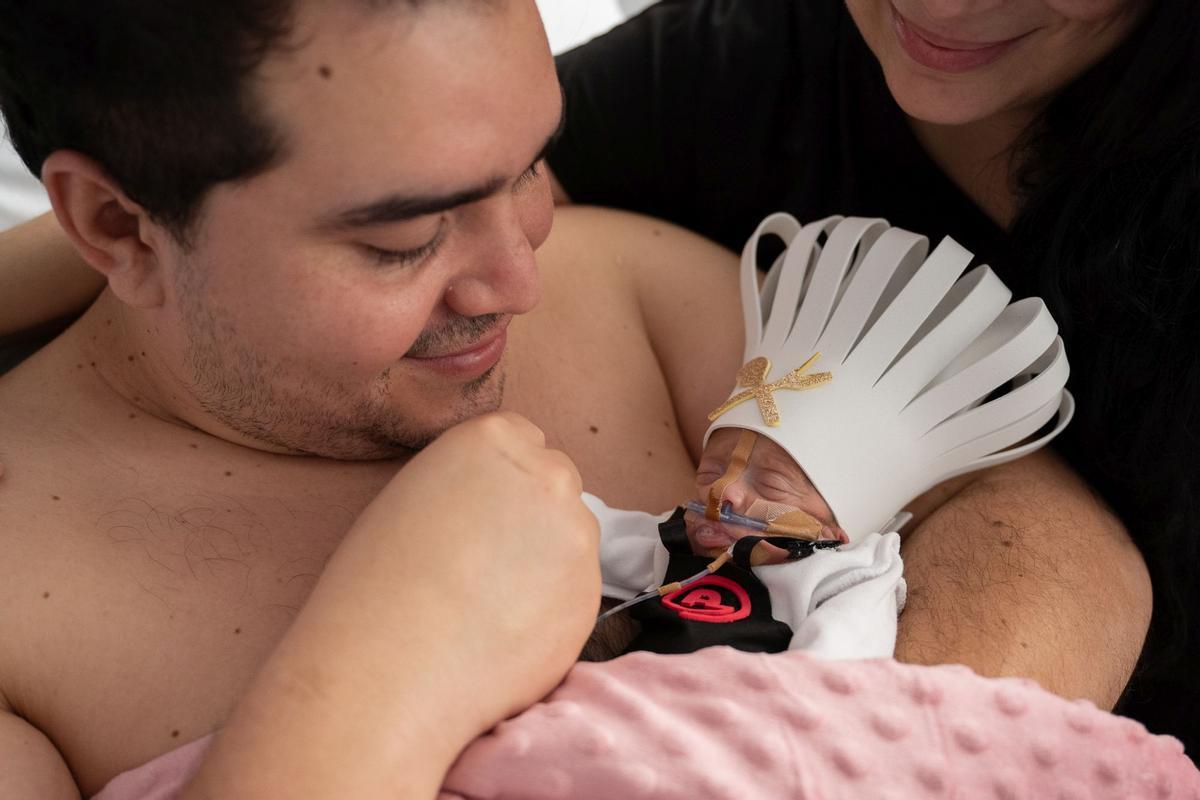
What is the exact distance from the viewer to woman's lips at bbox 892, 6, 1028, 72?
5.09ft

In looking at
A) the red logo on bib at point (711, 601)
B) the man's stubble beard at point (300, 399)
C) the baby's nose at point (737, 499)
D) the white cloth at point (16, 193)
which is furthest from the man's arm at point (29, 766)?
the white cloth at point (16, 193)

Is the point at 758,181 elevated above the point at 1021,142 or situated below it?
below

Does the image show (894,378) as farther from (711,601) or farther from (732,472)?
(711,601)

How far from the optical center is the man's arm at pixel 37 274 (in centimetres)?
178

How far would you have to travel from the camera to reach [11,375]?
1.68m

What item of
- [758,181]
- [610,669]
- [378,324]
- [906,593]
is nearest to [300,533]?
[378,324]

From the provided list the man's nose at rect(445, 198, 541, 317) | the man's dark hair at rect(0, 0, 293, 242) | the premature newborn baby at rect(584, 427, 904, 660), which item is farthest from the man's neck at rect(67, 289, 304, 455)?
the premature newborn baby at rect(584, 427, 904, 660)

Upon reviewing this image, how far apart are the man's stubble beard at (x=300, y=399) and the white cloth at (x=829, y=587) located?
272mm

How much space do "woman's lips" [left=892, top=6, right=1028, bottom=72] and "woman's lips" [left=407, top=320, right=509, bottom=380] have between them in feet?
2.17

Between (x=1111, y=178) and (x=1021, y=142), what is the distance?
0.16 m

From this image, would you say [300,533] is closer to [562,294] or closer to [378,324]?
[378,324]

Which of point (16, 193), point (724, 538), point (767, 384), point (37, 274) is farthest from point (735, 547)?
point (16, 193)

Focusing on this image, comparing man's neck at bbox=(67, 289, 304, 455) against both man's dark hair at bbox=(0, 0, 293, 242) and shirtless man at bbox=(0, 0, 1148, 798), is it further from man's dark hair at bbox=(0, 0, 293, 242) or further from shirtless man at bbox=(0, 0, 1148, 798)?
man's dark hair at bbox=(0, 0, 293, 242)

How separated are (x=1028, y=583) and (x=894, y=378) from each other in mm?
299
